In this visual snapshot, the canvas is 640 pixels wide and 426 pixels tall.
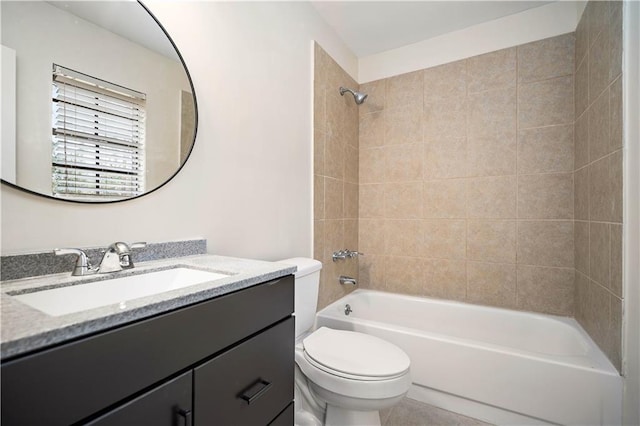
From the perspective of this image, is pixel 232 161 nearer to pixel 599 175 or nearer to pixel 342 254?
pixel 342 254

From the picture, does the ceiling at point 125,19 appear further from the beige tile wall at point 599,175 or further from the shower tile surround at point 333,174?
the beige tile wall at point 599,175

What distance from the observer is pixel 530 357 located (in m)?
1.44

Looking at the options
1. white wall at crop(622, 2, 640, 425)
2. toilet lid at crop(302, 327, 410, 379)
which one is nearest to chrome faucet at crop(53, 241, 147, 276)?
toilet lid at crop(302, 327, 410, 379)

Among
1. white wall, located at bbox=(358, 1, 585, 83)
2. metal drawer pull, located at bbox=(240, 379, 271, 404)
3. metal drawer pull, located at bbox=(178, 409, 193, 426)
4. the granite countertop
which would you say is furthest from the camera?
white wall, located at bbox=(358, 1, 585, 83)

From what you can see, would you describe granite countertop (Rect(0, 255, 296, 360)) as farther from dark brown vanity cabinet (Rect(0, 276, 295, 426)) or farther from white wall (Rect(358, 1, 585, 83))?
white wall (Rect(358, 1, 585, 83))

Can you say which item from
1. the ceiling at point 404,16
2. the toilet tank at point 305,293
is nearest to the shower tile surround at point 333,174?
the ceiling at point 404,16

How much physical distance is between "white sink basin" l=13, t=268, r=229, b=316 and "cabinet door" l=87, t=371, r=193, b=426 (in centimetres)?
17

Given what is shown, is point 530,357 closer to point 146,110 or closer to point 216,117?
point 216,117

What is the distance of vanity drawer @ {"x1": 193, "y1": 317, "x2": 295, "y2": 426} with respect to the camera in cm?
64

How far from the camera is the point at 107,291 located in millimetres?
783

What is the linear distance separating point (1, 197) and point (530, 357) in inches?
83.1

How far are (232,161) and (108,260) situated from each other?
673 mm

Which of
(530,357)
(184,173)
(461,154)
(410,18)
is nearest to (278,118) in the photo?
(184,173)

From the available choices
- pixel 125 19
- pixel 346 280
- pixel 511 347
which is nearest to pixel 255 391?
pixel 125 19
